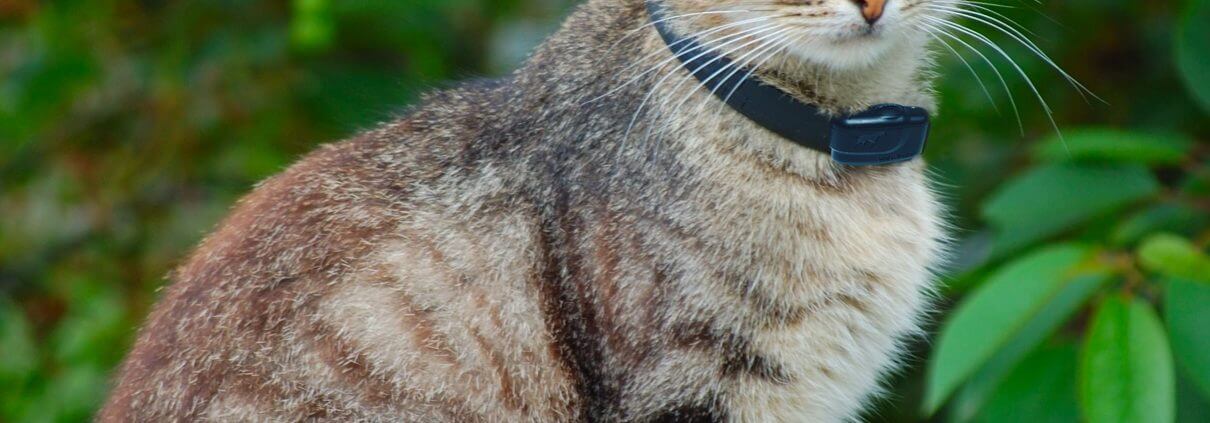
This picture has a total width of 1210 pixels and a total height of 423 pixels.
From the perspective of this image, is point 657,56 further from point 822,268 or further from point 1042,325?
point 1042,325

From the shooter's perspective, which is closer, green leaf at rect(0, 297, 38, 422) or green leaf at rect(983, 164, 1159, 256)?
green leaf at rect(983, 164, 1159, 256)

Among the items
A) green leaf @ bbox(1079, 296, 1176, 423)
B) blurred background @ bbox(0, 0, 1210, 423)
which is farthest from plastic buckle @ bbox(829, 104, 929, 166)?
blurred background @ bbox(0, 0, 1210, 423)

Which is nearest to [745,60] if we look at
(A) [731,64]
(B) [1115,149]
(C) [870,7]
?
(A) [731,64]

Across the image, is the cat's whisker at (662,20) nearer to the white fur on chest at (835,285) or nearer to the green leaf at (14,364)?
the white fur on chest at (835,285)

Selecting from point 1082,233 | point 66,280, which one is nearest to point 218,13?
point 66,280

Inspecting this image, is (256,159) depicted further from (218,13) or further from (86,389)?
(86,389)

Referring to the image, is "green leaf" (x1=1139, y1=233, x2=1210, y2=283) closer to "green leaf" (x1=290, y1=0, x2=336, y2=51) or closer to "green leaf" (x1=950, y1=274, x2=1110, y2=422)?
"green leaf" (x1=950, y1=274, x2=1110, y2=422)

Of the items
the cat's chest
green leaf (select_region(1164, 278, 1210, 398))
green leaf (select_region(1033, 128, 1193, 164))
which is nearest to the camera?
the cat's chest
